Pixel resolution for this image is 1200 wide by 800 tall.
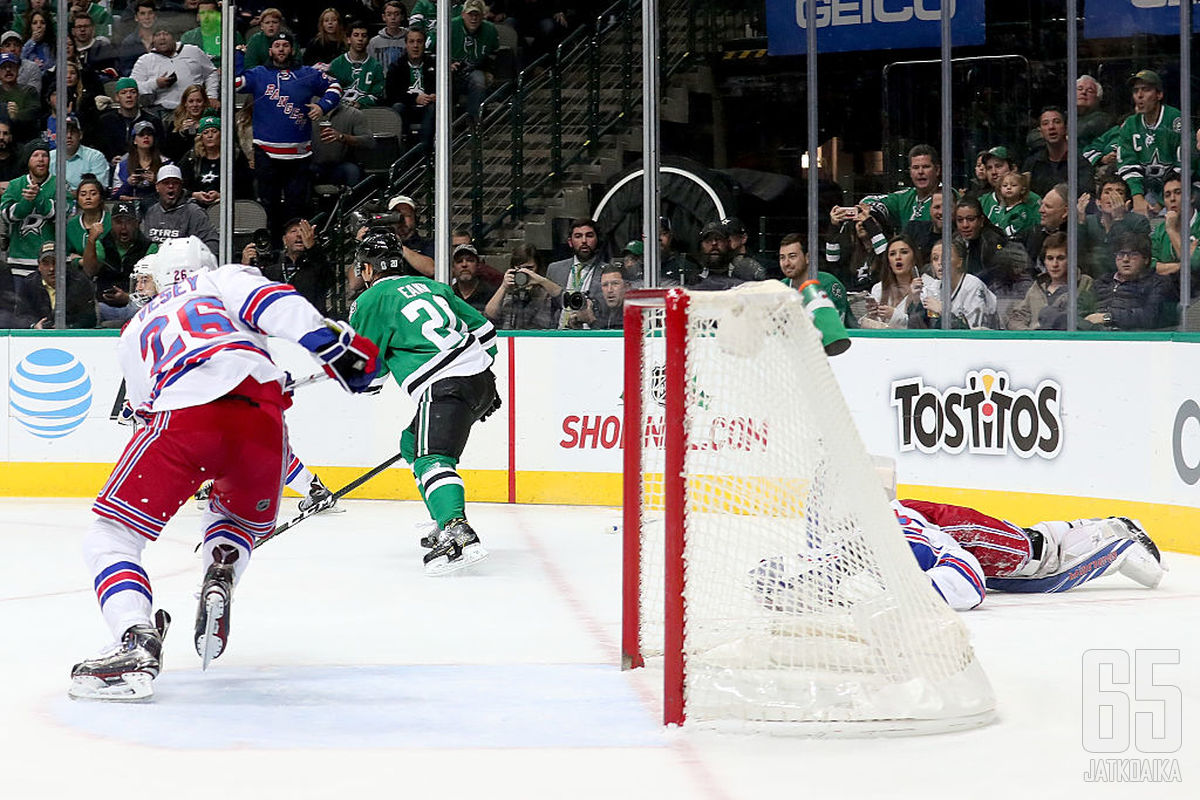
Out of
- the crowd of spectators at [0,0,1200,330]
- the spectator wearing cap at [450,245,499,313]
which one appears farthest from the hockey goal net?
the spectator wearing cap at [450,245,499,313]

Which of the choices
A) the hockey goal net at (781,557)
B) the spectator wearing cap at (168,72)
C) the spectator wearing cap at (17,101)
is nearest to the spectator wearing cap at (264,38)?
the spectator wearing cap at (168,72)

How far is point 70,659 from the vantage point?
3953 millimetres

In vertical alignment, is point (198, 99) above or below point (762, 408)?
above

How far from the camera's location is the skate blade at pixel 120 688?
133 inches

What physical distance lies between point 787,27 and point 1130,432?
289cm

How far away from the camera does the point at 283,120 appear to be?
340 inches

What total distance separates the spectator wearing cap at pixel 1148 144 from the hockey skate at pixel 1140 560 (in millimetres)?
2120

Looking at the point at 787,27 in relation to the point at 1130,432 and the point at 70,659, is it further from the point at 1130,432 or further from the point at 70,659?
the point at 70,659

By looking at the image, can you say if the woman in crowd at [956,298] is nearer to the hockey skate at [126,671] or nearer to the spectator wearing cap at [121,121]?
the spectator wearing cap at [121,121]

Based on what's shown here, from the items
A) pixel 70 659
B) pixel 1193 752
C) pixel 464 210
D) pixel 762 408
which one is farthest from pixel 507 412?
pixel 1193 752

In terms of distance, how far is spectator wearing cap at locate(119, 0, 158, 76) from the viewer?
348 inches

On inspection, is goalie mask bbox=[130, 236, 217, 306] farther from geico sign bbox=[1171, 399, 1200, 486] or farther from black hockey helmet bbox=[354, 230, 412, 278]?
geico sign bbox=[1171, 399, 1200, 486]

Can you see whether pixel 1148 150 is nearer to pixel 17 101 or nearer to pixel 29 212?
pixel 29 212

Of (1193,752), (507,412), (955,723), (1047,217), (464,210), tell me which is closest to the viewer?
(1193,752)
